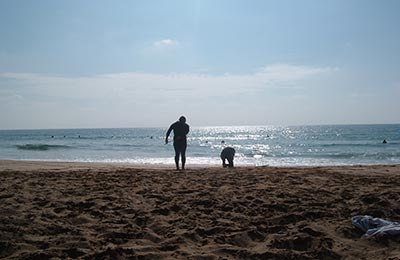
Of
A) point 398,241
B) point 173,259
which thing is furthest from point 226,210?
point 398,241

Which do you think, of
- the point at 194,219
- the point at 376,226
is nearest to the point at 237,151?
the point at 194,219

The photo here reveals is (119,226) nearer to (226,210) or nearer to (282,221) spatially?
(226,210)

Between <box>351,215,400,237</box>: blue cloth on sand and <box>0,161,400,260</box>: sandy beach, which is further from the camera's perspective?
<box>351,215,400,237</box>: blue cloth on sand

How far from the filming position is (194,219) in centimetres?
475

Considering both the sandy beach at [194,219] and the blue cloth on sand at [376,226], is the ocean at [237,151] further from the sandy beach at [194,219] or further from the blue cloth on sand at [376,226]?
the blue cloth on sand at [376,226]

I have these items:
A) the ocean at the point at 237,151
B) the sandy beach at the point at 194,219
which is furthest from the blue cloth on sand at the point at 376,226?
the ocean at the point at 237,151

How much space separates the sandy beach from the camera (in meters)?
3.69

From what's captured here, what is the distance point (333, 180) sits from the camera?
25.6 feet

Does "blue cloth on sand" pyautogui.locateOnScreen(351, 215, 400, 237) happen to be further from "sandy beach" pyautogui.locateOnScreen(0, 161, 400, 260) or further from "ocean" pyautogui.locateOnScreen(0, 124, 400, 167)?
"ocean" pyautogui.locateOnScreen(0, 124, 400, 167)

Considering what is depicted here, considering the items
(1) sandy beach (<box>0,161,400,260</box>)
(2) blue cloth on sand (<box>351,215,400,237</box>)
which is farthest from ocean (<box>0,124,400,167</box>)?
(2) blue cloth on sand (<box>351,215,400,237</box>)

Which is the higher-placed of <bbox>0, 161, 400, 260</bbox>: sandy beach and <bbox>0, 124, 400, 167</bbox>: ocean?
<bbox>0, 161, 400, 260</bbox>: sandy beach

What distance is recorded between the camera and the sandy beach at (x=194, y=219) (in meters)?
3.69

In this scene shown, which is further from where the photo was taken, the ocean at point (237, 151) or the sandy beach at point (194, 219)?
the ocean at point (237, 151)

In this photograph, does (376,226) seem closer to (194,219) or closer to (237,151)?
(194,219)
